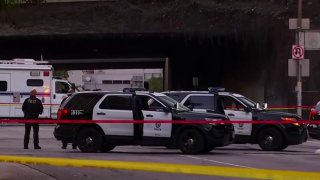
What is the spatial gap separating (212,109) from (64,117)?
14.2 ft

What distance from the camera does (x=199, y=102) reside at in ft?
60.1

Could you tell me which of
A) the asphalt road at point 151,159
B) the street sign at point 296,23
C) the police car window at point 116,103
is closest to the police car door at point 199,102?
the asphalt road at point 151,159

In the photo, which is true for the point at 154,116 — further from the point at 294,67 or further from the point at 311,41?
the point at 311,41

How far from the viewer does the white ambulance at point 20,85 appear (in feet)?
98.4

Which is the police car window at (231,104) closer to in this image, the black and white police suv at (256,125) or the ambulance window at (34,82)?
the black and white police suv at (256,125)

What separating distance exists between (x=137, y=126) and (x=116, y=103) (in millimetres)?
907

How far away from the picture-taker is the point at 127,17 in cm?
3319

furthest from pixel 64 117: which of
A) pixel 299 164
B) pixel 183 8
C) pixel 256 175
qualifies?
pixel 183 8

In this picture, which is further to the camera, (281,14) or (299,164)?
(281,14)

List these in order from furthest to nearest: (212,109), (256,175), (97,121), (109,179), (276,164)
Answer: (212,109)
(97,121)
(276,164)
(109,179)
(256,175)

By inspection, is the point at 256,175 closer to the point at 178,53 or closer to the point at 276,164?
the point at 276,164

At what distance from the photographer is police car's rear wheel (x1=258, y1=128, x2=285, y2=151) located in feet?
57.3

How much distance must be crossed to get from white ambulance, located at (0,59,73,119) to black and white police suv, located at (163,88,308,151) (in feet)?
45.7

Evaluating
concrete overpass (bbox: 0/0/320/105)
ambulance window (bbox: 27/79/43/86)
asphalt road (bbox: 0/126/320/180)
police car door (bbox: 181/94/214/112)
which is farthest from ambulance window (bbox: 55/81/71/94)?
police car door (bbox: 181/94/214/112)
